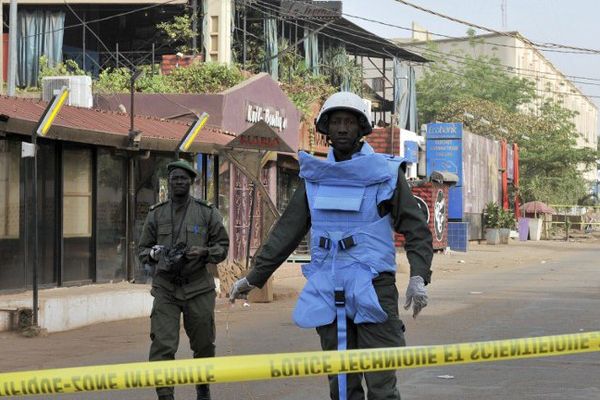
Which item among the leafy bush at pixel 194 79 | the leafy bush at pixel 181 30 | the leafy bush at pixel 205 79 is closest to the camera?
the leafy bush at pixel 194 79

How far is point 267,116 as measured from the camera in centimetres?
2670

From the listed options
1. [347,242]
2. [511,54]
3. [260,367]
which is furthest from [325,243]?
[511,54]

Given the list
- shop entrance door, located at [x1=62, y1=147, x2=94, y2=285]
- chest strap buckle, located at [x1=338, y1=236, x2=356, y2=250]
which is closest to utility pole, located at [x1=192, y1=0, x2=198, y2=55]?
shop entrance door, located at [x1=62, y1=147, x2=94, y2=285]

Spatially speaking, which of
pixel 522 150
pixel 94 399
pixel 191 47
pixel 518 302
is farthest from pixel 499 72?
pixel 94 399

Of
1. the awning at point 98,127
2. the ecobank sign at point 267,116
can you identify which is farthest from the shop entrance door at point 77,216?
the ecobank sign at point 267,116

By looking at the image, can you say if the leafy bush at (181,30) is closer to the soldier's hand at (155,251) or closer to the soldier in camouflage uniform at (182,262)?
the soldier in camouflage uniform at (182,262)

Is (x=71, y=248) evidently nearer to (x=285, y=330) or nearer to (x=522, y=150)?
(x=285, y=330)

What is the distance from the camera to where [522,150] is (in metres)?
68.1

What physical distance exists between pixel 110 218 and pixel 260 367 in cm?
1382

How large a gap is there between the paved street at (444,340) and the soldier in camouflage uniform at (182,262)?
1.00 meters

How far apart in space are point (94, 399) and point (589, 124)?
12691 centimetres

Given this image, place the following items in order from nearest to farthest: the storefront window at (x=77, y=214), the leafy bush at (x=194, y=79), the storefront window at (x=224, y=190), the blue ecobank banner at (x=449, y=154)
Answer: the storefront window at (x=77, y=214) → the storefront window at (x=224, y=190) → the leafy bush at (x=194, y=79) → the blue ecobank banner at (x=449, y=154)

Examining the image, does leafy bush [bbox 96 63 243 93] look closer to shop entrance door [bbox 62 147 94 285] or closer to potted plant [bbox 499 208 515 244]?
shop entrance door [bbox 62 147 94 285]

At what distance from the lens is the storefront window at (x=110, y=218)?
17.8 metres
